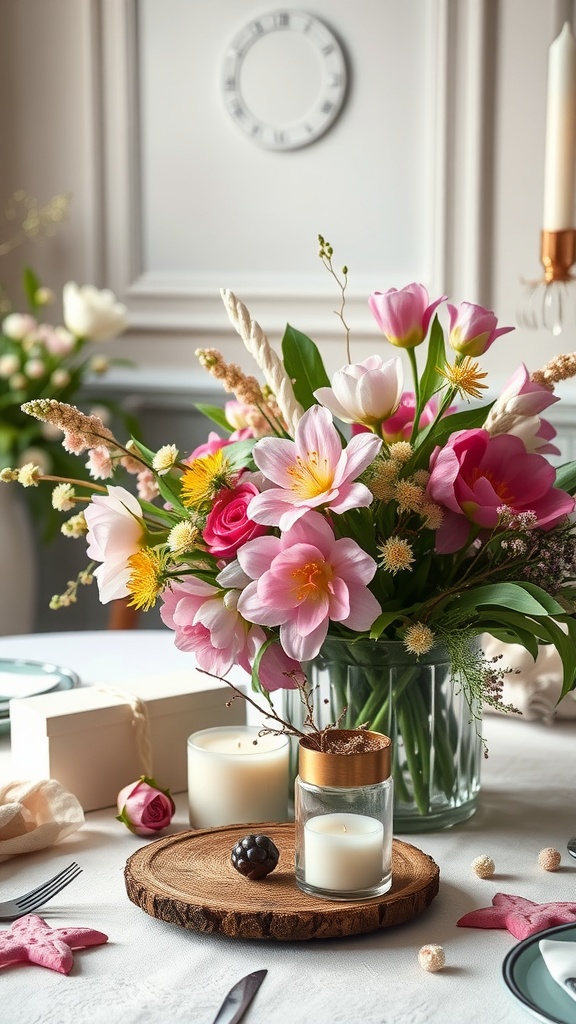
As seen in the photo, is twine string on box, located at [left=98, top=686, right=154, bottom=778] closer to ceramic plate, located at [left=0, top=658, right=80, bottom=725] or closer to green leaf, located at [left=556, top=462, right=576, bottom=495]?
ceramic plate, located at [left=0, top=658, right=80, bottom=725]

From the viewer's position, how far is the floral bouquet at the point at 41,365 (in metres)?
2.87

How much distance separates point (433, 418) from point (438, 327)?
9cm

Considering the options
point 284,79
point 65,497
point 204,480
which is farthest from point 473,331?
point 284,79

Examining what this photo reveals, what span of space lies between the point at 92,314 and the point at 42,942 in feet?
7.14

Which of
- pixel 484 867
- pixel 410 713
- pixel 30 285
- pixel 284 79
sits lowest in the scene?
pixel 484 867

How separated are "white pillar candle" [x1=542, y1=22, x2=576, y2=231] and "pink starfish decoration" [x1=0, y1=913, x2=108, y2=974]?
90cm

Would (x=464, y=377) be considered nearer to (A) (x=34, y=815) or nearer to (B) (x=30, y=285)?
(A) (x=34, y=815)

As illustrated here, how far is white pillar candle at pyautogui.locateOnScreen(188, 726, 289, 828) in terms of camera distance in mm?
1080

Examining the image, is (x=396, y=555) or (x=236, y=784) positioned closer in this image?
(x=396, y=555)

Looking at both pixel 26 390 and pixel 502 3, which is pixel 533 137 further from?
pixel 26 390

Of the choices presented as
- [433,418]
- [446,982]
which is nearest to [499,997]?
[446,982]

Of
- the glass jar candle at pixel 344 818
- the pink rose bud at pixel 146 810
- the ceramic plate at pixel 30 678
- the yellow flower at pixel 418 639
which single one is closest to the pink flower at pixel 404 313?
the yellow flower at pixel 418 639

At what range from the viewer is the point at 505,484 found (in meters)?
1.03

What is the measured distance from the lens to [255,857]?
3.05ft
